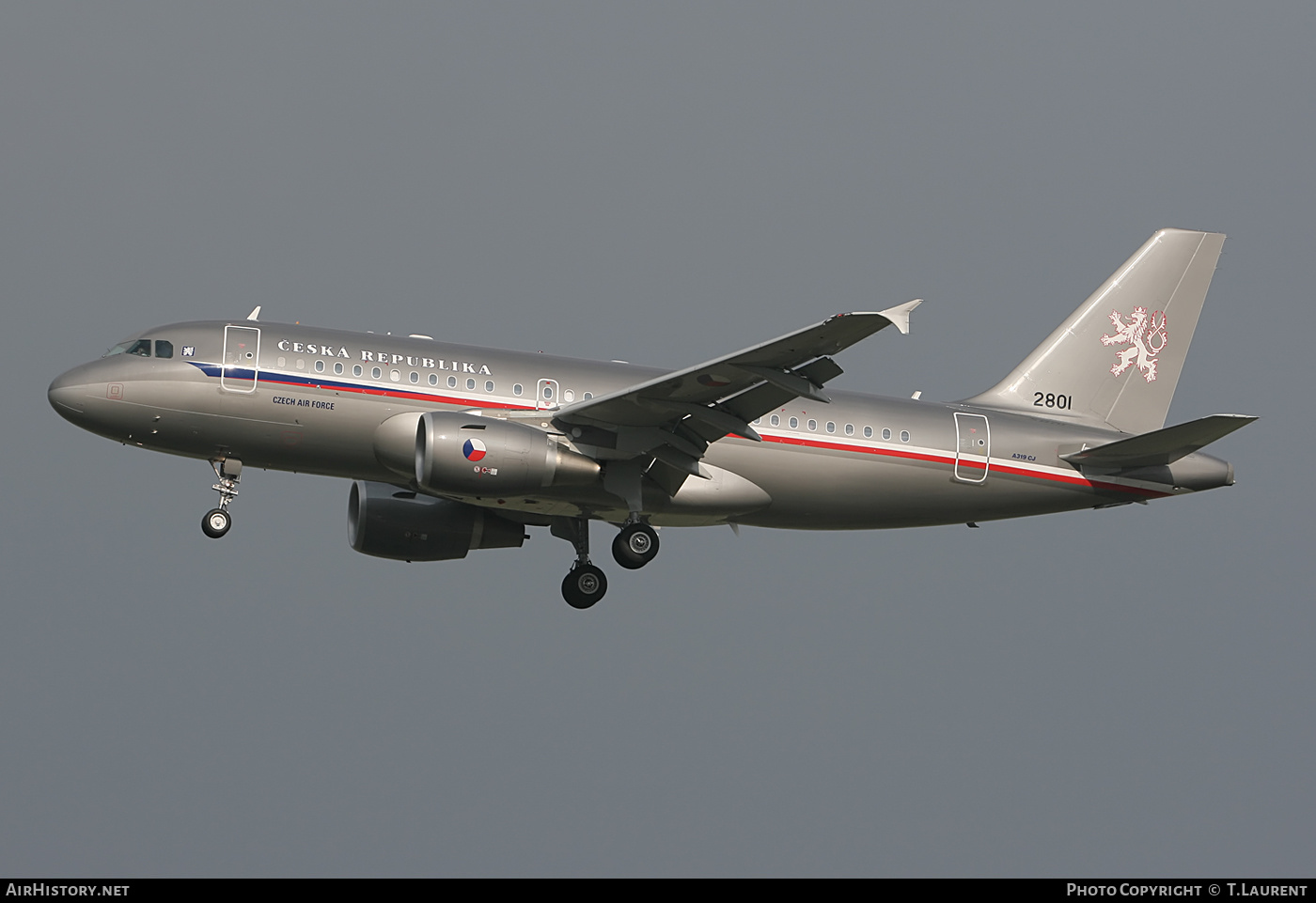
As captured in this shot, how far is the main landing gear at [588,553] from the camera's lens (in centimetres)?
3017

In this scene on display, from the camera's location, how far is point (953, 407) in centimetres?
3216

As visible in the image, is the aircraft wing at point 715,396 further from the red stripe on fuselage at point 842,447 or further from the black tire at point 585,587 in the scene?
the black tire at point 585,587

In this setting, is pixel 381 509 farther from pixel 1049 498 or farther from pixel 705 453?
pixel 1049 498

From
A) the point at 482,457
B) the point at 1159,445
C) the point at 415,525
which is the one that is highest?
the point at 1159,445

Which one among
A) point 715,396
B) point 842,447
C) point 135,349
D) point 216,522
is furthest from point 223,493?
point 842,447

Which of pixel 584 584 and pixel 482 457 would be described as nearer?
pixel 482 457

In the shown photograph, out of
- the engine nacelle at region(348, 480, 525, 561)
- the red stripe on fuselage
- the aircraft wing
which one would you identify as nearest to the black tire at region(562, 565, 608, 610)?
the engine nacelle at region(348, 480, 525, 561)

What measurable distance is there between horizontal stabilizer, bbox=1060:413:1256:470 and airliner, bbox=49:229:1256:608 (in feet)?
0.16

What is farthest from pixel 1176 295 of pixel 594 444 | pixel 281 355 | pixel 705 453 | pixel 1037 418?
pixel 281 355

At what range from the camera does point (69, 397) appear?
93.0 feet

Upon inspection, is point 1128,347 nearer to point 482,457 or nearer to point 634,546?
point 634,546

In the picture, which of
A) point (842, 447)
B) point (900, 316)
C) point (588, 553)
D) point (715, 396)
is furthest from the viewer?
point (588, 553)

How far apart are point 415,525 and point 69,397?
7.59 m

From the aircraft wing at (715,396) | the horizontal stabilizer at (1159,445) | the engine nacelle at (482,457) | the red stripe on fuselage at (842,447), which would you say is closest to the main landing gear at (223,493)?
the red stripe on fuselage at (842,447)
